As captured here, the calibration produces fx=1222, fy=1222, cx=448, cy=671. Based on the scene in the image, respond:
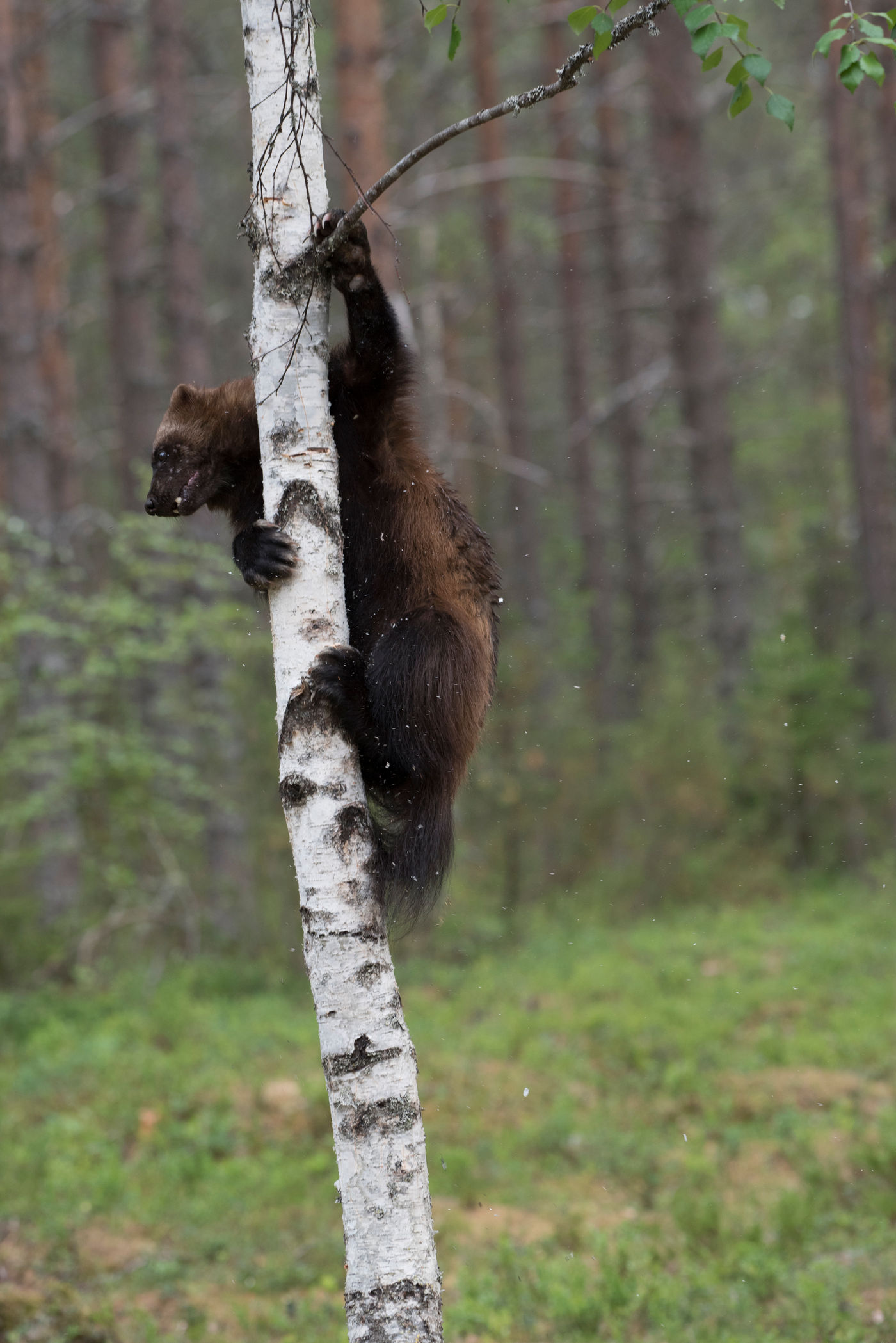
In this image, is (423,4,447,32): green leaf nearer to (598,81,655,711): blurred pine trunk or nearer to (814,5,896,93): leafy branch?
(814,5,896,93): leafy branch

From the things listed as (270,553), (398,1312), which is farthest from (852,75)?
(398,1312)

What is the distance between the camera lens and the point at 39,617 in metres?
8.30

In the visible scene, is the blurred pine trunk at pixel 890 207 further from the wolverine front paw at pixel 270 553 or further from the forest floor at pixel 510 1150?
the wolverine front paw at pixel 270 553

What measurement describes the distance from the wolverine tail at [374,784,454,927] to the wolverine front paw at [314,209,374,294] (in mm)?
1612

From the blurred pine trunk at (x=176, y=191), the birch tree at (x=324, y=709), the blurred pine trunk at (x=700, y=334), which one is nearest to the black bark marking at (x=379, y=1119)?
the birch tree at (x=324, y=709)

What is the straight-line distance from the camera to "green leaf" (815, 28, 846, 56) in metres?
2.71

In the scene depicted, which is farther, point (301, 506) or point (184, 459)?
point (184, 459)

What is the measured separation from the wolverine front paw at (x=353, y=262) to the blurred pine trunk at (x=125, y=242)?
8.72 meters

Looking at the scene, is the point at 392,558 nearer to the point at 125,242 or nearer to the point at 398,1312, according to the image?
the point at 398,1312

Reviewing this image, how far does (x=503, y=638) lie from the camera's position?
1141 cm

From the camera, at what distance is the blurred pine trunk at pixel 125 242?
12922 millimetres

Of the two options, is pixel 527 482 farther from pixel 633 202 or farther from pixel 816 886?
pixel 816 886

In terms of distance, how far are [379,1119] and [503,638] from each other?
8.60m

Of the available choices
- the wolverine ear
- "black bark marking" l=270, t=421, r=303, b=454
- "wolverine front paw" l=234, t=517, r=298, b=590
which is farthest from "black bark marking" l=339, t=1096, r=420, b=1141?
the wolverine ear
